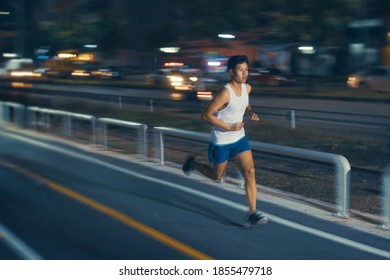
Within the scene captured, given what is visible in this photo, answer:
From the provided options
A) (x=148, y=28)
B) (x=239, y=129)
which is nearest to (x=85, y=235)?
(x=239, y=129)

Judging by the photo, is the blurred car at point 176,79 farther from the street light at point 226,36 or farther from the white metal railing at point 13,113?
Answer: the white metal railing at point 13,113

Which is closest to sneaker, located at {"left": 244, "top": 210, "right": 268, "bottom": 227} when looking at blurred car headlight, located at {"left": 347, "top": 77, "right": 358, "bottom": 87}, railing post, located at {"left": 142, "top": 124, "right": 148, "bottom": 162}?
railing post, located at {"left": 142, "top": 124, "right": 148, "bottom": 162}

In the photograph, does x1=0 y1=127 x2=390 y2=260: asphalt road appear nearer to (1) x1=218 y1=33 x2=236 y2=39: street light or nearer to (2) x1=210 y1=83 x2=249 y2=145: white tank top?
(2) x1=210 y1=83 x2=249 y2=145: white tank top

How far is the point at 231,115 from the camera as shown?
7.37 m

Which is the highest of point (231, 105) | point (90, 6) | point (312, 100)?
point (90, 6)

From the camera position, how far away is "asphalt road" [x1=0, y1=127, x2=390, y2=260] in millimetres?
6660

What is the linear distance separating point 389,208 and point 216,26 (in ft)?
78.8

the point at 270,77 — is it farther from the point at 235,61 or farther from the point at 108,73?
the point at 235,61

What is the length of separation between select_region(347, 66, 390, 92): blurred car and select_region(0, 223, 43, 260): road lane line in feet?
104

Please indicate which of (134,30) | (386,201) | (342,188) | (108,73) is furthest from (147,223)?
(108,73)

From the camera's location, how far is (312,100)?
113ft

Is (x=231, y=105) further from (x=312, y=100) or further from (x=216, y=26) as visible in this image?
(x=312, y=100)

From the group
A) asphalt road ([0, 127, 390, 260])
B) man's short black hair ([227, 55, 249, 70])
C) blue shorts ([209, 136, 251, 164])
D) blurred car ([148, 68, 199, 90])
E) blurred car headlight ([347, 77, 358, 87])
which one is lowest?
blurred car headlight ([347, 77, 358, 87])

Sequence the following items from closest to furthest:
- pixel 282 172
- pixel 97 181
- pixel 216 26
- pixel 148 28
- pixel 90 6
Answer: pixel 97 181 → pixel 282 172 → pixel 216 26 → pixel 148 28 → pixel 90 6
